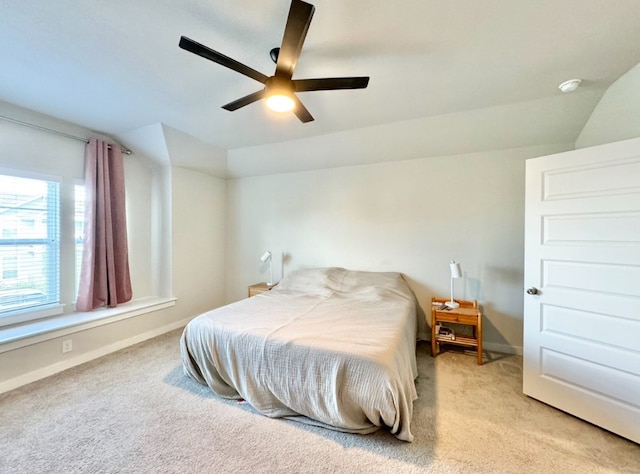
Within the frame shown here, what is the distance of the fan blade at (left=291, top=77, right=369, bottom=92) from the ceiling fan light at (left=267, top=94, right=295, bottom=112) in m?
0.09

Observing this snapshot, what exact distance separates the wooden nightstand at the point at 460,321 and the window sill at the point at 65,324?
3.33 meters

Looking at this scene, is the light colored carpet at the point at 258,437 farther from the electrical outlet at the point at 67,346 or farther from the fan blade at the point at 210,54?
the fan blade at the point at 210,54

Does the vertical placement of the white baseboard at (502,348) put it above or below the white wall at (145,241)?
below

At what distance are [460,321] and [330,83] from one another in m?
2.49

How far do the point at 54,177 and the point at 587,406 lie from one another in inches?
202

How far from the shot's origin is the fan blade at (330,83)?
1.56 metres

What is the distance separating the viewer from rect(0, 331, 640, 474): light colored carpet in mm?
1498

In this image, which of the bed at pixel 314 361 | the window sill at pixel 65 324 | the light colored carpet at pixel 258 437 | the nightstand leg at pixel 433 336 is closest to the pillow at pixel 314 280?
the bed at pixel 314 361

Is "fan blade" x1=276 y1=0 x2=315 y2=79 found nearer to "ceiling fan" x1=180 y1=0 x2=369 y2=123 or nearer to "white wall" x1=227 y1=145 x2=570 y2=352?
"ceiling fan" x1=180 y1=0 x2=369 y2=123

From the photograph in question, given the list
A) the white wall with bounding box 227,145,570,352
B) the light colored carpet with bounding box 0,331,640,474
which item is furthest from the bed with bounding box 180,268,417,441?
the white wall with bounding box 227,145,570,352

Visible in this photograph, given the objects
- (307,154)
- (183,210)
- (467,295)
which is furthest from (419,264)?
(183,210)

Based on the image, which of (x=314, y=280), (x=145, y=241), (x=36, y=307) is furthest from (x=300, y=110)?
(x=36, y=307)

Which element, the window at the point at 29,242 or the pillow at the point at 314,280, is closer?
the window at the point at 29,242

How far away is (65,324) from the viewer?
259cm
